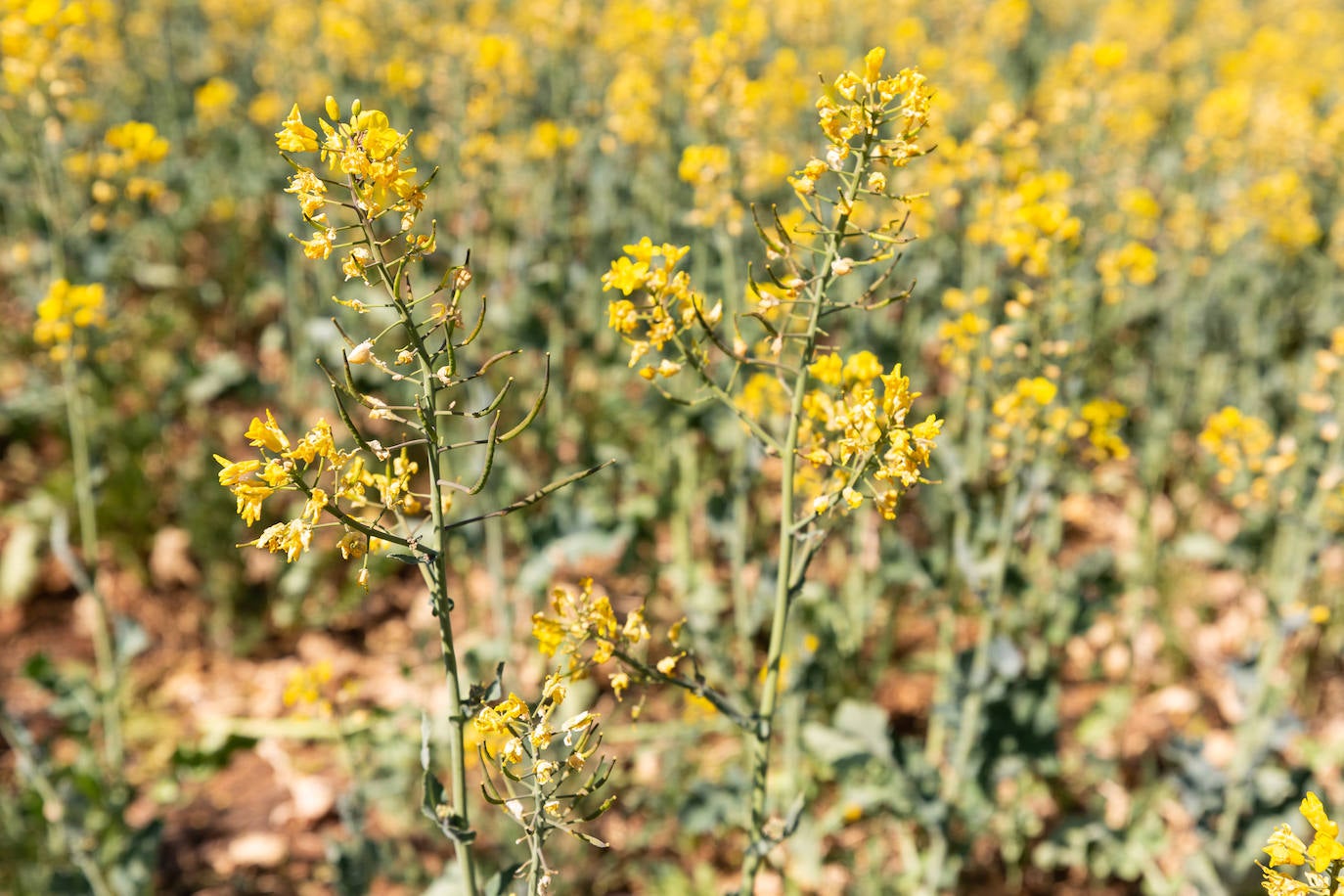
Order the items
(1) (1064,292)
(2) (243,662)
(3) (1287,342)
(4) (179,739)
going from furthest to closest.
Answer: (3) (1287,342) < (2) (243,662) < (4) (179,739) < (1) (1064,292)

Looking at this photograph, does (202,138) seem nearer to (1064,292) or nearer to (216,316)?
(216,316)

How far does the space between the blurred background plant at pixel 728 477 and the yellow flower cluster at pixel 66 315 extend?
0.15 metres

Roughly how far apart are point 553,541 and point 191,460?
2431mm

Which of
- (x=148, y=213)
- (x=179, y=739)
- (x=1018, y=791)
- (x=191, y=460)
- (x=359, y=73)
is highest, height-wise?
(x=359, y=73)

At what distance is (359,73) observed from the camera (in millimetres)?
6055

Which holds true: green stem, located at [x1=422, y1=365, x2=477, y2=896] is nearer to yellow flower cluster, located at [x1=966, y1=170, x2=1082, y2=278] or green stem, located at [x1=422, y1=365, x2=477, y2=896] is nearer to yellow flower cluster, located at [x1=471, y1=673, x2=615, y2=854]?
yellow flower cluster, located at [x1=471, y1=673, x2=615, y2=854]

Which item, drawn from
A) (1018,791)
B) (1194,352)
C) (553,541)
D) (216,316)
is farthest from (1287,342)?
(216,316)

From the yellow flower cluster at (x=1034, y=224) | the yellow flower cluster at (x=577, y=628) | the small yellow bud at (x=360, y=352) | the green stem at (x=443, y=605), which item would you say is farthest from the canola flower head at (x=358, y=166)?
the yellow flower cluster at (x=1034, y=224)

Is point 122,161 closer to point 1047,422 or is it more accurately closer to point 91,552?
point 91,552

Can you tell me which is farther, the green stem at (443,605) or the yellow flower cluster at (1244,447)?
the yellow flower cluster at (1244,447)

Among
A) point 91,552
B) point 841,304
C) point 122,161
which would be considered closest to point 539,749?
point 841,304

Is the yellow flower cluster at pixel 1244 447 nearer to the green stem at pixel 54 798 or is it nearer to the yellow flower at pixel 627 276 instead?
the yellow flower at pixel 627 276

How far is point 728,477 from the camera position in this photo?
14.8ft

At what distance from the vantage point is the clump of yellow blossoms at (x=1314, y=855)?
4.51ft
